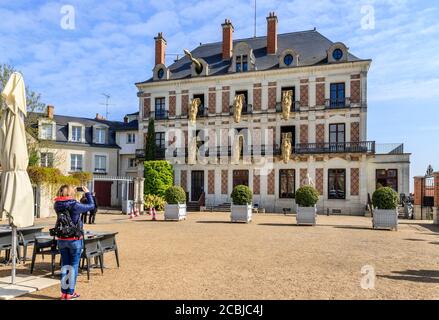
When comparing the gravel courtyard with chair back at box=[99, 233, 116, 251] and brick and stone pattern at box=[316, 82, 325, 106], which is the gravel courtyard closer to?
chair back at box=[99, 233, 116, 251]

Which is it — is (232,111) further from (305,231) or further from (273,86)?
(305,231)

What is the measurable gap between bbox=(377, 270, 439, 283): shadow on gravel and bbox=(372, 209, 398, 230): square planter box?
811cm

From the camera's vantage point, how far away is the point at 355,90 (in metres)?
25.5

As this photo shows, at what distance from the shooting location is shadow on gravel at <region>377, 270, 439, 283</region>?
6.75m

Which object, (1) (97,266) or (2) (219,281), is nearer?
(2) (219,281)

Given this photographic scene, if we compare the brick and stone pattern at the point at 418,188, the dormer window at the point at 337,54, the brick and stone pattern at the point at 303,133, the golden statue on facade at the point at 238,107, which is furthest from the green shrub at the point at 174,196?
the dormer window at the point at 337,54

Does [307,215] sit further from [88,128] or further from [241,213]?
[88,128]

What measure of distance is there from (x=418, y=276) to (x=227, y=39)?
26.6 meters

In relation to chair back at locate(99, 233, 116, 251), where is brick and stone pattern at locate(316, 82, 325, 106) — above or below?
above

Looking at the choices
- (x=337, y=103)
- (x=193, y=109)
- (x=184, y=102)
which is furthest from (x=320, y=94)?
(x=184, y=102)

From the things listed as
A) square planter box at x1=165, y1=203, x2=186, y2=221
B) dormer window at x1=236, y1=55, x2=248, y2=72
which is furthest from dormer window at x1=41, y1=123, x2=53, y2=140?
square planter box at x1=165, y1=203, x2=186, y2=221

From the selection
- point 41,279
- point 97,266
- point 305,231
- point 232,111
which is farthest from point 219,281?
point 232,111
